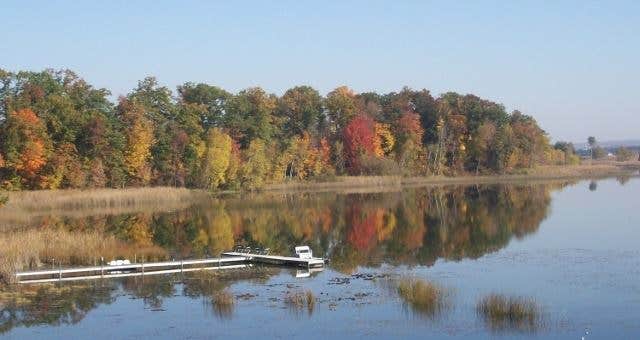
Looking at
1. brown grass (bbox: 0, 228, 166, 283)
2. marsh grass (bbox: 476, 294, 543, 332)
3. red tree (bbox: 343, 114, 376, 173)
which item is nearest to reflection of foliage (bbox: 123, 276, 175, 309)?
brown grass (bbox: 0, 228, 166, 283)

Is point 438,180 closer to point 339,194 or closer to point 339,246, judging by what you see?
point 339,194

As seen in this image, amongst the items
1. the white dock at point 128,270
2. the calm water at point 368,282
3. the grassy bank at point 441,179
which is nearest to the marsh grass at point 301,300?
the calm water at point 368,282

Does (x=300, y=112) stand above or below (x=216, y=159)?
above

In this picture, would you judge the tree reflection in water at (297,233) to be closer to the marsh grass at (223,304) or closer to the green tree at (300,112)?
the marsh grass at (223,304)

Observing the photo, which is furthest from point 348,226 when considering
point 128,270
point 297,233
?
point 128,270

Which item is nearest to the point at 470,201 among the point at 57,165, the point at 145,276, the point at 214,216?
the point at 214,216

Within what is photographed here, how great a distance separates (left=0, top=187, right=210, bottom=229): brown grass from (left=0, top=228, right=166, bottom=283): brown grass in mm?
13973

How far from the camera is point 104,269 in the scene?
2803 cm

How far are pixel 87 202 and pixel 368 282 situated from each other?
118 ft

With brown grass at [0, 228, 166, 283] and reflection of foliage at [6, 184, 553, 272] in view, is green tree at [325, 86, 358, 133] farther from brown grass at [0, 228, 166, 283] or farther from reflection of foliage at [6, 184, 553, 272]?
brown grass at [0, 228, 166, 283]

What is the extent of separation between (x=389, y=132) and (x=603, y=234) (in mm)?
62337

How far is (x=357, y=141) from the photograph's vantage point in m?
92.9

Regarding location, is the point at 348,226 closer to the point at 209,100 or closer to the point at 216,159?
the point at 216,159

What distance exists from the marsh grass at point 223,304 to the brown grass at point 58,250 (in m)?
7.62
